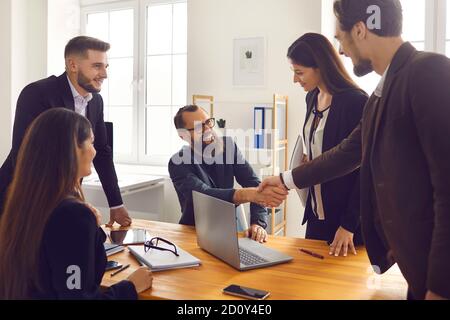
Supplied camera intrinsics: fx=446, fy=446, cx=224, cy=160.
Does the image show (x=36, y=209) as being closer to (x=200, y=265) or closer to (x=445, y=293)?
(x=200, y=265)

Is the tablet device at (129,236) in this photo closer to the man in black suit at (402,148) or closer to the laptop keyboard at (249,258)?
the laptop keyboard at (249,258)

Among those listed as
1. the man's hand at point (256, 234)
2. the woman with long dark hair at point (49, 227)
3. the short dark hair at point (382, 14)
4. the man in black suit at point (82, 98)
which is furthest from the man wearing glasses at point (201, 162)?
the short dark hair at point (382, 14)

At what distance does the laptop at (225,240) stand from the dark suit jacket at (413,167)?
0.42 metres

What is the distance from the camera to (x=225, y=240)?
4.98 ft

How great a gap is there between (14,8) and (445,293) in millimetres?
4134

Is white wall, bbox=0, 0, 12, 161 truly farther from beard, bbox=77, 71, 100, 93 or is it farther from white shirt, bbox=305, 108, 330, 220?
white shirt, bbox=305, 108, 330, 220

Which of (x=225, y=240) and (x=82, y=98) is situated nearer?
(x=225, y=240)

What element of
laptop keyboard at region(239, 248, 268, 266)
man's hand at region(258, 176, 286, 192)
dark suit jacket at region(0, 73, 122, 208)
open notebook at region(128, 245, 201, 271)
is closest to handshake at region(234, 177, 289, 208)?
man's hand at region(258, 176, 286, 192)

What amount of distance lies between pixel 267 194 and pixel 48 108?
3.69 ft

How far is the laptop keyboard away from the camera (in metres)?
1.53

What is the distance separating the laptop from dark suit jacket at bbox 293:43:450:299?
1.39ft

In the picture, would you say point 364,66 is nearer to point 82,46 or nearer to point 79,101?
point 79,101

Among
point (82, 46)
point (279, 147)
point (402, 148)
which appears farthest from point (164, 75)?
point (402, 148)

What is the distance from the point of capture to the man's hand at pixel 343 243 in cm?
167
